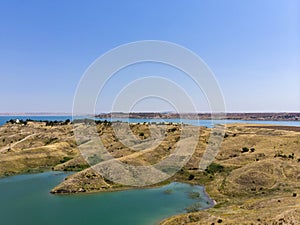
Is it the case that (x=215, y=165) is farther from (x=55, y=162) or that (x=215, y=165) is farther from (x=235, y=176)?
(x=55, y=162)

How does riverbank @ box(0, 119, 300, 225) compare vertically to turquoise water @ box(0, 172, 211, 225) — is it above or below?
above

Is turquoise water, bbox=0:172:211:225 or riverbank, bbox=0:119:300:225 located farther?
turquoise water, bbox=0:172:211:225

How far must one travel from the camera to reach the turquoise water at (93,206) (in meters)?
44.3

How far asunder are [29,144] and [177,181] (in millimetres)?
76219

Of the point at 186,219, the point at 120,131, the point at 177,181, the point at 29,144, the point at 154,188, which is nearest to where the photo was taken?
the point at 186,219

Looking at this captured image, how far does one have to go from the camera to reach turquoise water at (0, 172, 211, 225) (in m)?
44.3

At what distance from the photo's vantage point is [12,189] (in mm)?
64625

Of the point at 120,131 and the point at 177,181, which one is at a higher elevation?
the point at 120,131

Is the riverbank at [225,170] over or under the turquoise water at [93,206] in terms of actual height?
over

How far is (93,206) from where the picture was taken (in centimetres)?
5103

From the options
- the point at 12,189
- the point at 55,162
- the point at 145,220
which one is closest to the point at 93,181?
the point at 12,189

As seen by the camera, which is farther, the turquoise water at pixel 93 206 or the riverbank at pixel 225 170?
the turquoise water at pixel 93 206

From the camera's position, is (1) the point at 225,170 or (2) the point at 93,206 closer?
(2) the point at 93,206

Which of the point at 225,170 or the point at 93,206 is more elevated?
the point at 225,170
